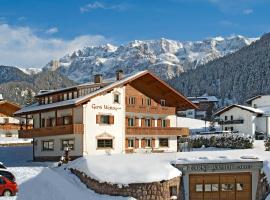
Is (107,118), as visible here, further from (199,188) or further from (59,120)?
(199,188)

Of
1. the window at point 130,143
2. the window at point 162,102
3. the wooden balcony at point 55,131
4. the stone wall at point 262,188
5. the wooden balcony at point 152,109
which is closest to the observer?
the stone wall at point 262,188

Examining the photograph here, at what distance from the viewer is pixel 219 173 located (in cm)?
3344

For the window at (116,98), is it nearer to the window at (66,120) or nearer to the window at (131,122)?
the window at (131,122)

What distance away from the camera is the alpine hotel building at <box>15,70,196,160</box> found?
4491 centimetres

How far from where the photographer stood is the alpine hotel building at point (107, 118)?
44.9 m

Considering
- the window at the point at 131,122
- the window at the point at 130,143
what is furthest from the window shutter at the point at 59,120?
the window at the point at 130,143

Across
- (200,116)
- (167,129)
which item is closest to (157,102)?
(167,129)

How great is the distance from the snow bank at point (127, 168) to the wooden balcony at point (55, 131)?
8953mm

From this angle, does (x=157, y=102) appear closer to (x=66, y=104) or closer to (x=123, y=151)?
(x=123, y=151)

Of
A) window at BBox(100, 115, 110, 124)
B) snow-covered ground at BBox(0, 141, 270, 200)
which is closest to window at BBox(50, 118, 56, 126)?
window at BBox(100, 115, 110, 124)

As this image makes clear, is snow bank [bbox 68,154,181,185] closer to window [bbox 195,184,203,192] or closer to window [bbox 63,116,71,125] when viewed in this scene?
window [bbox 195,184,203,192]

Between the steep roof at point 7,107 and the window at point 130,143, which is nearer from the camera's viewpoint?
the window at point 130,143

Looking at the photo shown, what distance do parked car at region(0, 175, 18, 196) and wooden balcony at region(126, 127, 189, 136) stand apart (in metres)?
19.5

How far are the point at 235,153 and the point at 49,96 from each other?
22970 millimetres
